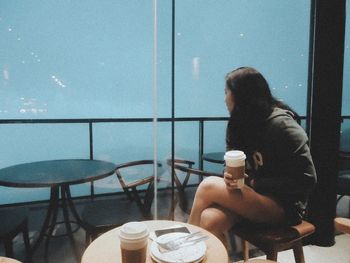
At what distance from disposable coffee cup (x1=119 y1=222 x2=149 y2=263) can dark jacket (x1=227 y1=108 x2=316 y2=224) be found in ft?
3.30

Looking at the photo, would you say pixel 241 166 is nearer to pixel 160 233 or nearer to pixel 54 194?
pixel 160 233

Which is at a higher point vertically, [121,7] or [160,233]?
A: [121,7]

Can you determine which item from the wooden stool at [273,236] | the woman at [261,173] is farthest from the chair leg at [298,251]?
the woman at [261,173]

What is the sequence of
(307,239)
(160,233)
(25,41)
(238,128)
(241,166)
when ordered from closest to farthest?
1. (160,233)
2. (241,166)
3. (238,128)
4. (307,239)
5. (25,41)

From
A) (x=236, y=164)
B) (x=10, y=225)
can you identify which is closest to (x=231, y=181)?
(x=236, y=164)

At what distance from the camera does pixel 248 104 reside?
1976 millimetres

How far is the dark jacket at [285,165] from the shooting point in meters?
1.73

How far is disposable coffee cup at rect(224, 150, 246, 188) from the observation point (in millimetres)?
1570

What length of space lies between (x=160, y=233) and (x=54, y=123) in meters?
2.61

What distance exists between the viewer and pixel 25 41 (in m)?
39.6

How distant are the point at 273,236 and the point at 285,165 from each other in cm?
40

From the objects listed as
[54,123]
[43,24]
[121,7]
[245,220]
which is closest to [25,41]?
[43,24]

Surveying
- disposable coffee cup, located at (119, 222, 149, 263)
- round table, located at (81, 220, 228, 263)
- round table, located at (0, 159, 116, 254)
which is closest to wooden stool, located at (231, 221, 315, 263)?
round table, located at (81, 220, 228, 263)

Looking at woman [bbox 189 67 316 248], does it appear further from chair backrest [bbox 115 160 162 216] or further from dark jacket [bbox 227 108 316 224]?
chair backrest [bbox 115 160 162 216]
